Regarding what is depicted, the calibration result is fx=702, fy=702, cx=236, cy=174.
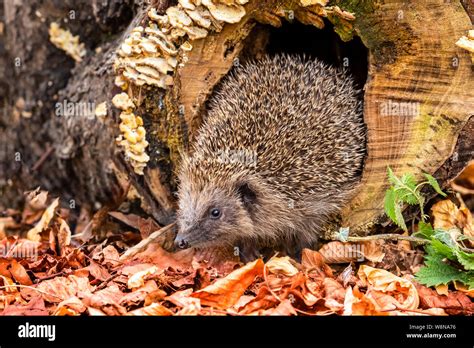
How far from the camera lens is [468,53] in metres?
4.63

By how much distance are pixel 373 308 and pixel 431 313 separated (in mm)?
371

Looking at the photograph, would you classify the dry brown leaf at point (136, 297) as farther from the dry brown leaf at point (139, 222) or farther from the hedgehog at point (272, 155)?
the dry brown leaf at point (139, 222)

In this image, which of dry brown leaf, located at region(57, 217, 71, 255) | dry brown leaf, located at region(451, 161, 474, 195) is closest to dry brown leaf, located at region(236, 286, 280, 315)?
dry brown leaf, located at region(57, 217, 71, 255)

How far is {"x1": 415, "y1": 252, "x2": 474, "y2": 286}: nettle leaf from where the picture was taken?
4598 mm

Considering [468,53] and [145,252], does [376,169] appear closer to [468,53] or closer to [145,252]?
[468,53]

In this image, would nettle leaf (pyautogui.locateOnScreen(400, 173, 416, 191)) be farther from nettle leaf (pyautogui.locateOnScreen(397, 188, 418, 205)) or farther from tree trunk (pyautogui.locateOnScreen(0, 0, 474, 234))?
tree trunk (pyautogui.locateOnScreen(0, 0, 474, 234))

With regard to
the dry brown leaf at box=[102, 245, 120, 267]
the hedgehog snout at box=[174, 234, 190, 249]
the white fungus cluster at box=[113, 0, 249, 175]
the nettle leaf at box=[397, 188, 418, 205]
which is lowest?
the dry brown leaf at box=[102, 245, 120, 267]

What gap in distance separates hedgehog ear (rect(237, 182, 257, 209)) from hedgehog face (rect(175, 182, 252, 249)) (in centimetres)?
3

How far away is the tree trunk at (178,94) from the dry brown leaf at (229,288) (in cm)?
103

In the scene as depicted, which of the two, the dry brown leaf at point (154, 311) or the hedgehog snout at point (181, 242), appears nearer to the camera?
the dry brown leaf at point (154, 311)

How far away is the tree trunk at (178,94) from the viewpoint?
4723 mm
